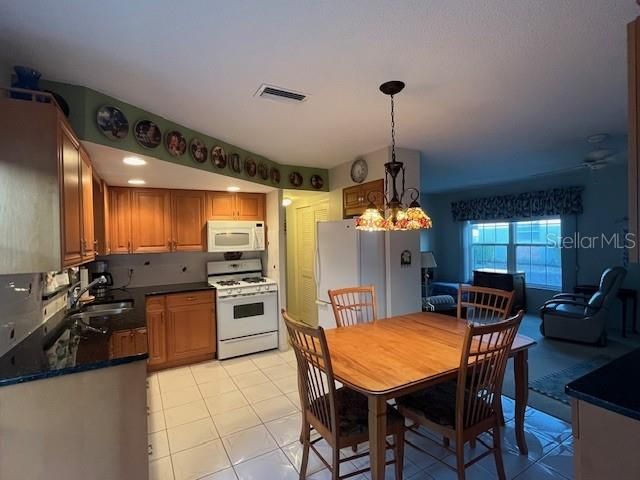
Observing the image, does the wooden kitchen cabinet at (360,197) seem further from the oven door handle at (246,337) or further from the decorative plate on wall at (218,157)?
the oven door handle at (246,337)

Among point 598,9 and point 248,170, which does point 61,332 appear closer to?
point 248,170

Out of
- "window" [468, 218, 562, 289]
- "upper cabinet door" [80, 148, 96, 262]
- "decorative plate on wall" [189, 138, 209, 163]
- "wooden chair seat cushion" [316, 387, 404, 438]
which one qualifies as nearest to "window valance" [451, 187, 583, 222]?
"window" [468, 218, 562, 289]

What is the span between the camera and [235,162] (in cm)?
324

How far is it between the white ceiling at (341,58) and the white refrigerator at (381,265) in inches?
43.8

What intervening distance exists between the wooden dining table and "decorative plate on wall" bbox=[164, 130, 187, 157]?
1879 millimetres

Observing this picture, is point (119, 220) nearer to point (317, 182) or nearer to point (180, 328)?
point (180, 328)

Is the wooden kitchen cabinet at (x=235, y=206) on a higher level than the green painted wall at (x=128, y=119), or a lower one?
lower

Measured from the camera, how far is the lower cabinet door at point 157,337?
3447mm

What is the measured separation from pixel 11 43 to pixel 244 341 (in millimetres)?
3283

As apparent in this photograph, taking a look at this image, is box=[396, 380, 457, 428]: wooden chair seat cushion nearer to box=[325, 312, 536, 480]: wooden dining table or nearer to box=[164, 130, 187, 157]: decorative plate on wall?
box=[325, 312, 536, 480]: wooden dining table

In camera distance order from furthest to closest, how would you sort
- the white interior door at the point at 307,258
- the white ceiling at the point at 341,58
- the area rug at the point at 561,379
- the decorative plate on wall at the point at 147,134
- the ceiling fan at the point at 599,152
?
1. the white interior door at the point at 307,258
2. the ceiling fan at the point at 599,152
3. the area rug at the point at 561,379
4. the decorative plate on wall at the point at 147,134
5. the white ceiling at the point at 341,58

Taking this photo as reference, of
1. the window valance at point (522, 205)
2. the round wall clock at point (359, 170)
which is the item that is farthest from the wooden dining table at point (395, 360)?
the window valance at point (522, 205)

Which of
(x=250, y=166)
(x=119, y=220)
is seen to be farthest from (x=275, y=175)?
(x=119, y=220)

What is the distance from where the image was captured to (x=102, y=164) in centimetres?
251
